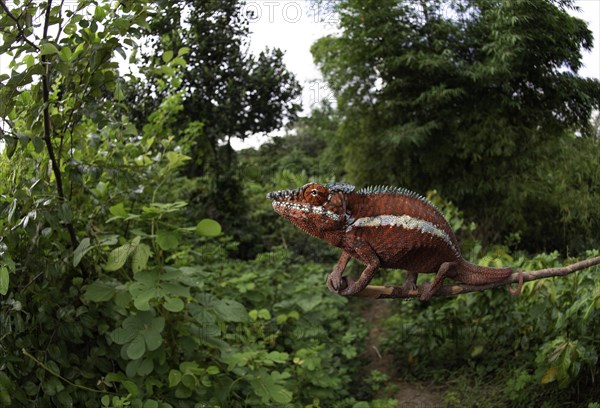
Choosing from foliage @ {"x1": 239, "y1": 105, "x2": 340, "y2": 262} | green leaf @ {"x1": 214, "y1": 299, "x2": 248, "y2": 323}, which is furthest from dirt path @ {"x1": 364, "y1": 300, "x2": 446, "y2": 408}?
green leaf @ {"x1": 214, "y1": 299, "x2": 248, "y2": 323}

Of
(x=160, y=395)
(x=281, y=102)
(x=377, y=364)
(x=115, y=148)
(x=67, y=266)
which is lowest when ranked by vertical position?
(x=377, y=364)

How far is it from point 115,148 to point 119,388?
0.63m

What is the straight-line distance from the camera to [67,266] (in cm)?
139

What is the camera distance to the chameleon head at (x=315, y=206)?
73 cm

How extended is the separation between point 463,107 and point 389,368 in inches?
60.1

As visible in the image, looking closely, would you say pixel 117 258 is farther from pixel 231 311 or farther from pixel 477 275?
pixel 477 275

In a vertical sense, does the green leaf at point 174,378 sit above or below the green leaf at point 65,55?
below

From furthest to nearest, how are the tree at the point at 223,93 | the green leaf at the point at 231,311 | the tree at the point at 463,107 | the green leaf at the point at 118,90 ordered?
the tree at the point at 223,93 → the tree at the point at 463,107 → the green leaf at the point at 231,311 → the green leaf at the point at 118,90

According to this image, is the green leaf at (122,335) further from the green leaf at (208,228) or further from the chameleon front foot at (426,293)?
the chameleon front foot at (426,293)

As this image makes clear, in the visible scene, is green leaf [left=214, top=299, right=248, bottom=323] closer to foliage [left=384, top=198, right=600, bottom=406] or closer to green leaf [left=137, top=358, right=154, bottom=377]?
green leaf [left=137, top=358, right=154, bottom=377]

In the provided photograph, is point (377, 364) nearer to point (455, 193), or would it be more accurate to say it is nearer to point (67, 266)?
point (455, 193)

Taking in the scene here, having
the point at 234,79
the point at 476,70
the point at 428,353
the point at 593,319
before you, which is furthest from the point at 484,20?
the point at 234,79

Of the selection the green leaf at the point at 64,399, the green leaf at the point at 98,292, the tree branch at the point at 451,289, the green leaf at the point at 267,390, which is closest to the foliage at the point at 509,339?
the green leaf at the point at 267,390

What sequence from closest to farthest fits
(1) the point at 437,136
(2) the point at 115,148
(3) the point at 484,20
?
(2) the point at 115,148
(3) the point at 484,20
(1) the point at 437,136
